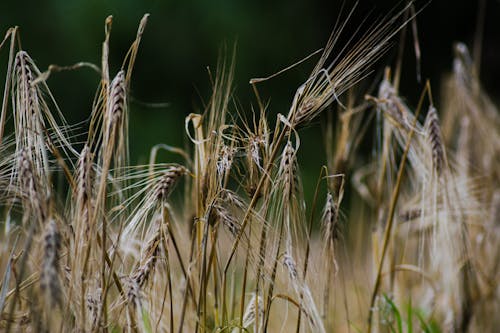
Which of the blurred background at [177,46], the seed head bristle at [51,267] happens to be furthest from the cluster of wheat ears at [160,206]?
the blurred background at [177,46]

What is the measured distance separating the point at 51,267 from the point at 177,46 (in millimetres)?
3687

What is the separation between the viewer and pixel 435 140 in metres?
0.71

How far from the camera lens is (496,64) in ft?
13.4

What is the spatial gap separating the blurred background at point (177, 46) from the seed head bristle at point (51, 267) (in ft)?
10.5

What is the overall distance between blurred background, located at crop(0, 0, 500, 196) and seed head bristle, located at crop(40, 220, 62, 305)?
321 centimetres

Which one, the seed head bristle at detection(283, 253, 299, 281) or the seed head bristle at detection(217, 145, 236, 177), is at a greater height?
the seed head bristle at detection(217, 145, 236, 177)

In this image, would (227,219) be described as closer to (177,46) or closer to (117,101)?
(117,101)

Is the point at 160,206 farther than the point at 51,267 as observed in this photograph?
Yes

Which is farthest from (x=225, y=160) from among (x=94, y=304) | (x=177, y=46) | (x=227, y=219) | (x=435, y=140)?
(x=177, y=46)

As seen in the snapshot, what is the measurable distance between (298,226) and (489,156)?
0.70 metres

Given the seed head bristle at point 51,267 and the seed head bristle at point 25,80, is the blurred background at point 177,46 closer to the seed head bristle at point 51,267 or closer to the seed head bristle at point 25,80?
the seed head bristle at point 25,80

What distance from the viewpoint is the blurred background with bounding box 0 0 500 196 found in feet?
12.3

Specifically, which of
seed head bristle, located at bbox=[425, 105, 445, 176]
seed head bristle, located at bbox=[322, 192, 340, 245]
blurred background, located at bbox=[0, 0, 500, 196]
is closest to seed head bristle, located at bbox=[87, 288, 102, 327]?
seed head bristle, located at bbox=[322, 192, 340, 245]

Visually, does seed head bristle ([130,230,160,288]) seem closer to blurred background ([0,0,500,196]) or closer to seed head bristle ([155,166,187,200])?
seed head bristle ([155,166,187,200])
